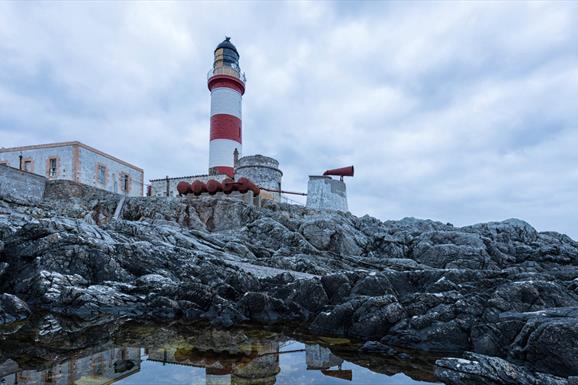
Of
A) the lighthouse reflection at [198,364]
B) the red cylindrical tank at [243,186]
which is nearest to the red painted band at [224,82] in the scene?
the red cylindrical tank at [243,186]

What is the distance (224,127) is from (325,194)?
13350mm

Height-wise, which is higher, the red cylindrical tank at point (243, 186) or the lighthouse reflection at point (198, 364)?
the red cylindrical tank at point (243, 186)

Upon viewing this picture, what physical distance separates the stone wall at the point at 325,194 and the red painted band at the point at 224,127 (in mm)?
10343

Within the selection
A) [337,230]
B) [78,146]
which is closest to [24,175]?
[78,146]

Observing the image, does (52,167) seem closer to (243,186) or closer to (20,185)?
(20,185)

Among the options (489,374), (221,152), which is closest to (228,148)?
(221,152)

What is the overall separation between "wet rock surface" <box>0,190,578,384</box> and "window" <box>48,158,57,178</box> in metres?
10.8

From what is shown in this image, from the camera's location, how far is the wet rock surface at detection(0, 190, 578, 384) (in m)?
7.72

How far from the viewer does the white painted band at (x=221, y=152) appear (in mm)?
36938

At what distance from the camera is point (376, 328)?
8773 millimetres

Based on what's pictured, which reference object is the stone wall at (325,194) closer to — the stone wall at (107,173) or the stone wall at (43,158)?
the stone wall at (107,173)

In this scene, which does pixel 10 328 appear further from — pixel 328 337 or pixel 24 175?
pixel 24 175

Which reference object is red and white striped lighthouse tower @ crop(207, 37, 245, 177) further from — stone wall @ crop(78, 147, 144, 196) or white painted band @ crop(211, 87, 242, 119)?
stone wall @ crop(78, 147, 144, 196)

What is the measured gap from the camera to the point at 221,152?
1457 inches
